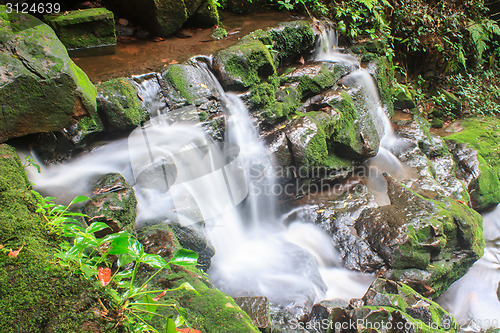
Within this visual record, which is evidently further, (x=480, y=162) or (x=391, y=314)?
(x=480, y=162)

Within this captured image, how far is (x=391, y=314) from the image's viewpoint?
2.74 meters

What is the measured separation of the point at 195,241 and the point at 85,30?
3.56m

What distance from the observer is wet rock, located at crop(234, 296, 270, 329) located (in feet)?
8.37

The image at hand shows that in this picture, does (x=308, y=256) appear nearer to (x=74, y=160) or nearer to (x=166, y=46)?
(x=74, y=160)

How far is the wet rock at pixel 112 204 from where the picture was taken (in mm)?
2696

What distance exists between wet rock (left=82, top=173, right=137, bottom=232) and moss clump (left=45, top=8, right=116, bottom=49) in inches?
105

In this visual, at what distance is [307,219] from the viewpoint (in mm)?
4684

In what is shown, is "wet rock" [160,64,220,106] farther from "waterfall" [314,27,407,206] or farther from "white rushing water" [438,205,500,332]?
"white rushing water" [438,205,500,332]

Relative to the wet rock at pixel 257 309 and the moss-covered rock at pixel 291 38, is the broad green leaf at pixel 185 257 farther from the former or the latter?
the moss-covered rock at pixel 291 38

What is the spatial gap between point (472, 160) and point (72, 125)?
6692mm

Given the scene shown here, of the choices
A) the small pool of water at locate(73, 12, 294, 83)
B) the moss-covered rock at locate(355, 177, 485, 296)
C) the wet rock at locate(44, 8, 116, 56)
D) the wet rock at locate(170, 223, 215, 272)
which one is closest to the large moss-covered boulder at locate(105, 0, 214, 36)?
the small pool of water at locate(73, 12, 294, 83)

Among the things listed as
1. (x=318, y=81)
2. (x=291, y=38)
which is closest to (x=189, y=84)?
(x=318, y=81)

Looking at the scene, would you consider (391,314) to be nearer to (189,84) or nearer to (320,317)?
(320,317)

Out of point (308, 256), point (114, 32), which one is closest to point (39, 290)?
point (308, 256)
